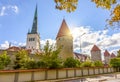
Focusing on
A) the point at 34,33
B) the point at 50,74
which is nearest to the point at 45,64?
the point at 50,74

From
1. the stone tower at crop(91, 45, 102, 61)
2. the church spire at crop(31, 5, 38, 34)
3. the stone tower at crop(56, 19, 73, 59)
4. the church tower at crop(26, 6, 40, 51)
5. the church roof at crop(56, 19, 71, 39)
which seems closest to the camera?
the stone tower at crop(56, 19, 73, 59)

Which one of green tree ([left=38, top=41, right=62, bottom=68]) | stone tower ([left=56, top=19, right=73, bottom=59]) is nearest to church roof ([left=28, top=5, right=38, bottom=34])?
stone tower ([left=56, top=19, right=73, bottom=59])

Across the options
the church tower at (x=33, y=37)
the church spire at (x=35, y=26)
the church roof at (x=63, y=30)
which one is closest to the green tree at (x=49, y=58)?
the church roof at (x=63, y=30)

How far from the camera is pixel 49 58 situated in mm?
22734

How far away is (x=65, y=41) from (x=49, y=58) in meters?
34.3

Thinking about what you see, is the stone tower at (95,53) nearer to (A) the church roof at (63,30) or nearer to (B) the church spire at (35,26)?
(A) the church roof at (63,30)

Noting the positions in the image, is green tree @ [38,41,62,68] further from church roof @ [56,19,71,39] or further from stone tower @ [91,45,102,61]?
stone tower @ [91,45,102,61]

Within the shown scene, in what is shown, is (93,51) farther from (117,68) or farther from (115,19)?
(115,19)

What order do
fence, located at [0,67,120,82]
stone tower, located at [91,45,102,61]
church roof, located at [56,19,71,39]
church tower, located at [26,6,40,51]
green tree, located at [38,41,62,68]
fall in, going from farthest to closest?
church tower, located at [26,6,40,51] → stone tower, located at [91,45,102,61] → church roof, located at [56,19,71,39] → green tree, located at [38,41,62,68] → fence, located at [0,67,120,82]

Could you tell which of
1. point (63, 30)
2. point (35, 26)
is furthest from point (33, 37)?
point (63, 30)

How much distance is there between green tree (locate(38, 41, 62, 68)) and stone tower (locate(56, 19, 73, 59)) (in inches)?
1244

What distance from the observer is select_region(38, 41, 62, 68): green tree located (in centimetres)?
2270

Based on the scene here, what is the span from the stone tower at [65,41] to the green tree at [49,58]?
31598 millimetres

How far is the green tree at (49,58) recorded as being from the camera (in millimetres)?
22703
